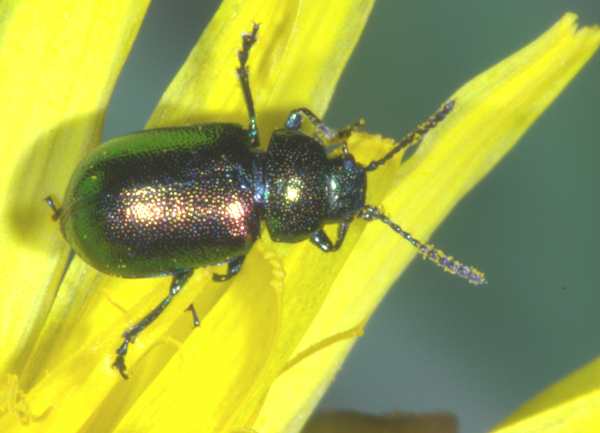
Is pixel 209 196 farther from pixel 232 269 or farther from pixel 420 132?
pixel 420 132

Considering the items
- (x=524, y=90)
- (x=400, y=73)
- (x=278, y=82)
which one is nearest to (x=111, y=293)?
(x=278, y=82)

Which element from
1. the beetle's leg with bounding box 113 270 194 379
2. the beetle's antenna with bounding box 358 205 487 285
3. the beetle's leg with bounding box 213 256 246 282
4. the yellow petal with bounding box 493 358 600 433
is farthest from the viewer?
the beetle's antenna with bounding box 358 205 487 285

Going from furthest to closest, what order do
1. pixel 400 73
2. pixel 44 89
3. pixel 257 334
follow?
pixel 400 73
pixel 44 89
pixel 257 334

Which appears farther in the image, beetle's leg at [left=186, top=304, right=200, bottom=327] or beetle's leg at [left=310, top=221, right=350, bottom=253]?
beetle's leg at [left=310, top=221, right=350, bottom=253]

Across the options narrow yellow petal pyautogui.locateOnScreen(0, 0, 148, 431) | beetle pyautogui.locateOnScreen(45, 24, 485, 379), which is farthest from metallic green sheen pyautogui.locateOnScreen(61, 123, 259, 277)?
narrow yellow petal pyautogui.locateOnScreen(0, 0, 148, 431)

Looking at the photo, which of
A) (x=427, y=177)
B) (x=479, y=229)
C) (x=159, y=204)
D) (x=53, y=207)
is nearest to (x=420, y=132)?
(x=427, y=177)

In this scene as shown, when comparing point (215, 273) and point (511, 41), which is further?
point (511, 41)

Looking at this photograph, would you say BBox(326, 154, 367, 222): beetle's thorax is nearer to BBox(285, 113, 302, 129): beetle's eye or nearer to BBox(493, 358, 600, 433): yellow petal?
BBox(285, 113, 302, 129): beetle's eye

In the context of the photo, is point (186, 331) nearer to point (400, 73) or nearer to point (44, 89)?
point (44, 89)
